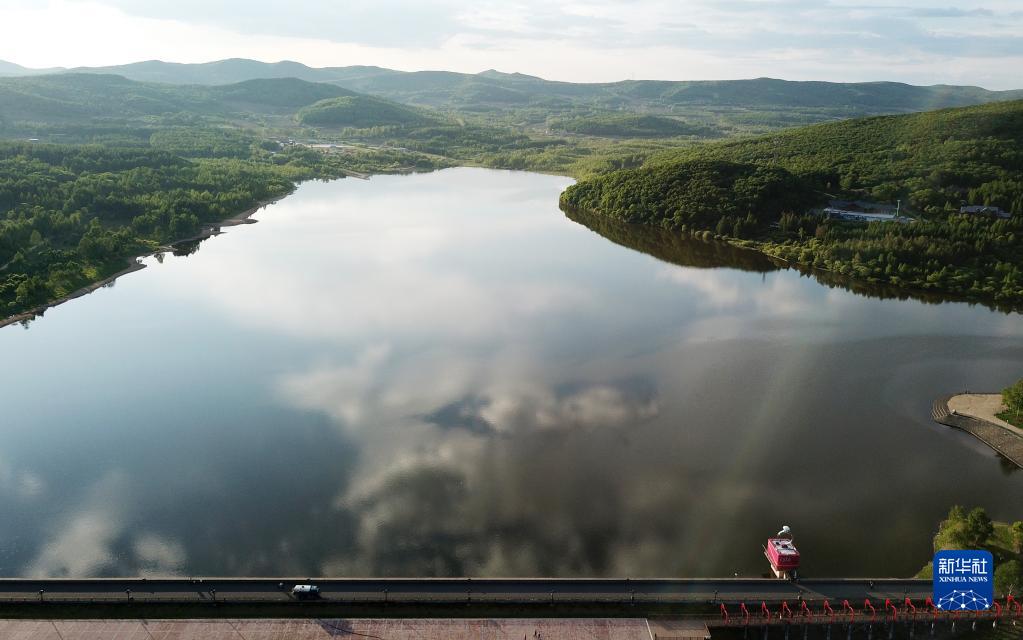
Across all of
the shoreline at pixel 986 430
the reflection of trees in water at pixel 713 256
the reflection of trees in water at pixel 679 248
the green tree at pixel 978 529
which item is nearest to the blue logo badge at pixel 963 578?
the green tree at pixel 978 529

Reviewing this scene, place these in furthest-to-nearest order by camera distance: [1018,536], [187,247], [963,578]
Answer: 1. [187,247]
2. [1018,536]
3. [963,578]

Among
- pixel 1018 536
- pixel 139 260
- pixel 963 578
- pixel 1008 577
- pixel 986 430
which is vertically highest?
pixel 963 578

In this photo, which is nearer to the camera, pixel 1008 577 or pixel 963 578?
pixel 963 578

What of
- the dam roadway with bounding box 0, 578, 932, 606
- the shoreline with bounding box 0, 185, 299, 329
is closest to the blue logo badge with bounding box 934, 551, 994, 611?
the dam roadway with bounding box 0, 578, 932, 606

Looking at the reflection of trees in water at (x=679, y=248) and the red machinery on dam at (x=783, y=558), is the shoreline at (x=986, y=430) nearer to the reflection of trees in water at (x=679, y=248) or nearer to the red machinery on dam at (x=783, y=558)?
the red machinery on dam at (x=783, y=558)

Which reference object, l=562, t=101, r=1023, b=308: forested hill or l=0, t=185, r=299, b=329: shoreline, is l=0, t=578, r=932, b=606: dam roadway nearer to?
l=0, t=185, r=299, b=329: shoreline

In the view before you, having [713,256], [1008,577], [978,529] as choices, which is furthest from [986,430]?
[713,256]

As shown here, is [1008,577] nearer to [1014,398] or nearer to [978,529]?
[978,529]

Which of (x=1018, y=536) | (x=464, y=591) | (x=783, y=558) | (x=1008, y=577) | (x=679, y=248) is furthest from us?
(x=679, y=248)
